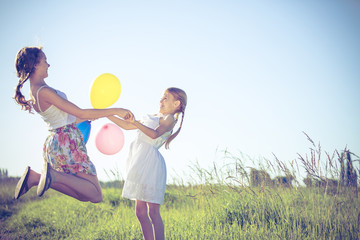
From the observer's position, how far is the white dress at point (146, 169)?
2.88 meters

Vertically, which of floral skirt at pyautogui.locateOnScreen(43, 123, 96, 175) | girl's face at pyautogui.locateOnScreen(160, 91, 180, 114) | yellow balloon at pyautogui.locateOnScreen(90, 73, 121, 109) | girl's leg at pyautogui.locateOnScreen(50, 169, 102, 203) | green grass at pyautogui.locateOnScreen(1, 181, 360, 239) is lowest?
green grass at pyautogui.locateOnScreen(1, 181, 360, 239)

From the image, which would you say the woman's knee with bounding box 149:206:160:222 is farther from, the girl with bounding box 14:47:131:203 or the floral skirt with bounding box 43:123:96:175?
the floral skirt with bounding box 43:123:96:175

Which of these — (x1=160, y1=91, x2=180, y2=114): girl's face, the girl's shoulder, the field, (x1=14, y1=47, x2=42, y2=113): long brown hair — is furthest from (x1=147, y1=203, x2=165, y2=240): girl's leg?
(x1=14, y1=47, x2=42, y2=113): long brown hair

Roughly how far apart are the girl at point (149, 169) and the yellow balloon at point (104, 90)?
1.76ft

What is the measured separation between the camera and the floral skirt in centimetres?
282

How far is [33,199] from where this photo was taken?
808cm

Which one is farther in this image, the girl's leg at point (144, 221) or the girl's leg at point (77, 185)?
the girl's leg at point (144, 221)

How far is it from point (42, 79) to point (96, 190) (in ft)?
3.78

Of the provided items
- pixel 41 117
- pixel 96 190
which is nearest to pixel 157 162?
pixel 96 190

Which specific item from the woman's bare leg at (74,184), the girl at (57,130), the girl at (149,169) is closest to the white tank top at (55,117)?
the girl at (57,130)

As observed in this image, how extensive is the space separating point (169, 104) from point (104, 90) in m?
0.75

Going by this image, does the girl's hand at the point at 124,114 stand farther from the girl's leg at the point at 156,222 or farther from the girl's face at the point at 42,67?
the girl's leg at the point at 156,222

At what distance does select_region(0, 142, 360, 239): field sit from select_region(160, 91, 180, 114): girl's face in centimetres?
91

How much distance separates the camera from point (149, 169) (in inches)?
116
